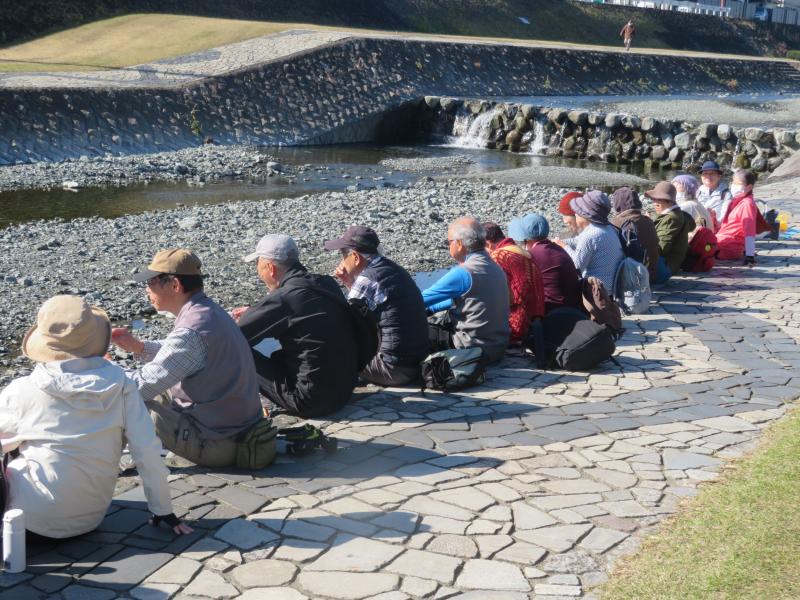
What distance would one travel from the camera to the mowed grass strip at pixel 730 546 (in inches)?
179

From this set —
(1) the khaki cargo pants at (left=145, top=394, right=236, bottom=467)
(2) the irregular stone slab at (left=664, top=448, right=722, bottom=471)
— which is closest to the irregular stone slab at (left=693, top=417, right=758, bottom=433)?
(2) the irregular stone slab at (left=664, top=448, right=722, bottom=471)

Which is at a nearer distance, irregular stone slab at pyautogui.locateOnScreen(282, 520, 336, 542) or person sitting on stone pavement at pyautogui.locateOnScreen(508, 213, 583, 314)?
irregular stone slab at pyautogui.locateOnScreen(282, 520, 336, 542)

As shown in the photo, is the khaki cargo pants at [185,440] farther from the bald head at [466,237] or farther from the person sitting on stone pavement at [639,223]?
the person sitting on stone pavement at [639,223]

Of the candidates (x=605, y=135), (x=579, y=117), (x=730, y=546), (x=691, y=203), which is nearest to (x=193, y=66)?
(x=579, y=117)

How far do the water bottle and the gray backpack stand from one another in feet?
22.0

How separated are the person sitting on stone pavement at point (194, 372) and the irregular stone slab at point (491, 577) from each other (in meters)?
1.80

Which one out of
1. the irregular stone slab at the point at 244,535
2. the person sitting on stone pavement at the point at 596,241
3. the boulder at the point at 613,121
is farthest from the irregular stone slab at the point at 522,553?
the boulder at the point at 613,121

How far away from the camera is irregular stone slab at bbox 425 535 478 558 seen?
198 inches

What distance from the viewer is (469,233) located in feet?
26.5

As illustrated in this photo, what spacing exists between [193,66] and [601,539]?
27.8m

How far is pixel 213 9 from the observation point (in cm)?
4194

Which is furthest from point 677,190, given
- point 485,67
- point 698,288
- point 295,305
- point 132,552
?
point 485,67

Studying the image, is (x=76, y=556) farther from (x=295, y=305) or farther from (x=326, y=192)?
(x=326, y=192)

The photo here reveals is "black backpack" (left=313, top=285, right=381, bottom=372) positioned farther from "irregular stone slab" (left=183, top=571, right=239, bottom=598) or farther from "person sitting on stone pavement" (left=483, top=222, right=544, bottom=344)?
"irregular stone slab" (left=183, top=571, right=239, bottom=598)
